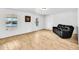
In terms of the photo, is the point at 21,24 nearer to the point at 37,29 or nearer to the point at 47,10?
the point at 37,29

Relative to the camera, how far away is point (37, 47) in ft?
7.33

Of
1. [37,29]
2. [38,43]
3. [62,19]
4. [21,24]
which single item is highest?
[62,19]

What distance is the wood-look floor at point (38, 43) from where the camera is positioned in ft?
7.16

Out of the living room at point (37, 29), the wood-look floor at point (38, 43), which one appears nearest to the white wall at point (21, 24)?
the living room at point (37, 29)

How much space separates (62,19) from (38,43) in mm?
851

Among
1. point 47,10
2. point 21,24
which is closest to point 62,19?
point 47,10

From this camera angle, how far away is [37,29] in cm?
244

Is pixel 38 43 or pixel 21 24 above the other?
pixel 21 24

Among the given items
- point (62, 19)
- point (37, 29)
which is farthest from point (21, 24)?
point (62, 19)

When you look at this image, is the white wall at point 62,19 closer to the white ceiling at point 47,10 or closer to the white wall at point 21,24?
the white ceiling at point 47,10

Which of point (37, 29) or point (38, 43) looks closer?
point (38, 43)
